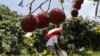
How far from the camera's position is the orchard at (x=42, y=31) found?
4.81 feet

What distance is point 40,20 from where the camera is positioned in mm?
1471

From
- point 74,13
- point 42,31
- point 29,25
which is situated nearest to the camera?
point 29,25

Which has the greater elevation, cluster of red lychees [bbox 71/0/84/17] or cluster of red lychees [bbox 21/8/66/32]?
cluster of red lychees [bbox 71/0/84/17]

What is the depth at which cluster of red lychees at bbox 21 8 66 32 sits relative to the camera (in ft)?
4.70

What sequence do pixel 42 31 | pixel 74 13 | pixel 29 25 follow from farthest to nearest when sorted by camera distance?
pixel 42 31
pixel 74 13
pixel 29 25

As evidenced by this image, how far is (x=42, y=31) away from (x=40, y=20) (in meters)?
11.7

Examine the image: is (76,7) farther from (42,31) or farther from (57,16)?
(42,31)

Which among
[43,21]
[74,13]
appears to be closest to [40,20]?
[43,21]

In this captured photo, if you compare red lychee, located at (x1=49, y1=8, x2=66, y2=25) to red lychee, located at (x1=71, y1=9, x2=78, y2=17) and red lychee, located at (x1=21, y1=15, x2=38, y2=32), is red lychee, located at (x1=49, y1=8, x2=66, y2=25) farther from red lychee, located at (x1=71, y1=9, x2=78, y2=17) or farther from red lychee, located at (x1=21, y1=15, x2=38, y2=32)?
red lychee, located at (x1=71, y1=9, x2=78, y2=17)

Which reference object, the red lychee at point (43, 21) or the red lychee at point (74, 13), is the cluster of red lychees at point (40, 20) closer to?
the red lychee at point (43, 21)

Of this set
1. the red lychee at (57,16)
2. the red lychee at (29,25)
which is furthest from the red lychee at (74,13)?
the red lychee at (29,25)

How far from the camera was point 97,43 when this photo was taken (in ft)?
53.2

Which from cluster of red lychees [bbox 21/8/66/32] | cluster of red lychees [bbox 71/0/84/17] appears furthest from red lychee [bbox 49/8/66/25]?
cluster of red lychees [bbox 71/0/84/17]

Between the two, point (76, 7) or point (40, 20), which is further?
point (76, 7)
